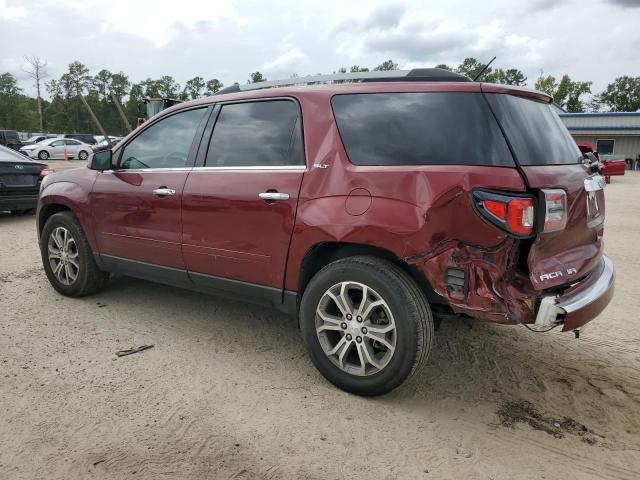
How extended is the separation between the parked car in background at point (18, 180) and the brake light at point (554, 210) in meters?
8.83

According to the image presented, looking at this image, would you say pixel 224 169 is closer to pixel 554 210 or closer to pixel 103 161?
pixel 103 161

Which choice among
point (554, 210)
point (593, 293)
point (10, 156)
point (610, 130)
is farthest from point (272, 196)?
point (610, 130)

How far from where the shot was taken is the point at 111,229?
14.0ft

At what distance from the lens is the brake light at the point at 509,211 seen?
8.22 feet

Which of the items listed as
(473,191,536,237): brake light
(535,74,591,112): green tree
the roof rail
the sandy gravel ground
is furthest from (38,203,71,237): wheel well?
(535,74,591,112): green tree

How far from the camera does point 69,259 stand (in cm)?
463

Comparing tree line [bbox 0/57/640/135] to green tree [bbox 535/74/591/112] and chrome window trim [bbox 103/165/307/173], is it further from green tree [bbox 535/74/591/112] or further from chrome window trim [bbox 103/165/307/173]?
chrome window trim [bbox 103/165/307/173]

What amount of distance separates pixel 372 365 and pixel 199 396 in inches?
41.6

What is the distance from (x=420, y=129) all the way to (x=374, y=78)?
1.88 ft

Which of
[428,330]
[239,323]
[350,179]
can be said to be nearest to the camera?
[428,330]

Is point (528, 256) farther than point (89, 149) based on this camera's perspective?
No

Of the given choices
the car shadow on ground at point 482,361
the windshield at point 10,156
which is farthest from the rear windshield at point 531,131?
the windshield at point 10,156

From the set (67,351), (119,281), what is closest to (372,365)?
(67,351)

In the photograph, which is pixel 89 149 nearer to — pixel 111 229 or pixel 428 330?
pixel 111 229
